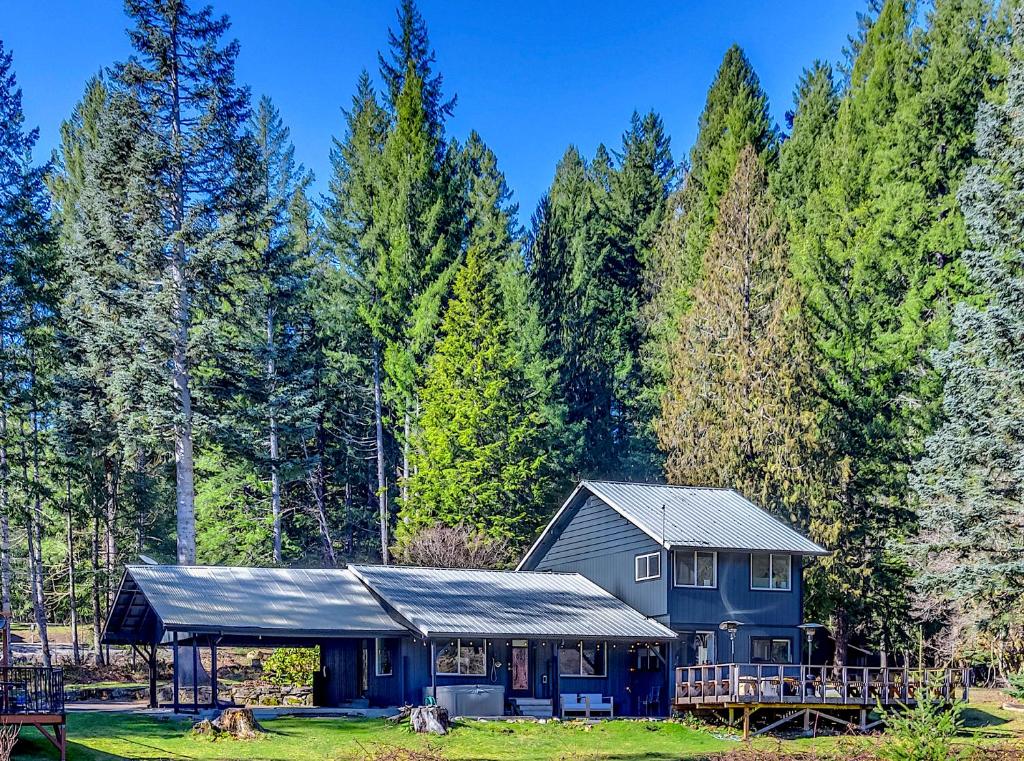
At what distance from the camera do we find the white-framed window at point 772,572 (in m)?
35.2

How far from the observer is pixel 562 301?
6128 centimetres

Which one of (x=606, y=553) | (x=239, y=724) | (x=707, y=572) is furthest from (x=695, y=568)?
(x=239, y=724)

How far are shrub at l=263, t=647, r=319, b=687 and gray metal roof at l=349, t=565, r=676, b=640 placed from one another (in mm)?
3753

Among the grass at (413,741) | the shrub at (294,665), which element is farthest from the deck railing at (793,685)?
the shrub at (294,665)

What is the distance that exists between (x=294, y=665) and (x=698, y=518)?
13.0 m

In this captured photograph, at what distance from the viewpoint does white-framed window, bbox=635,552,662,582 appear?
114ft

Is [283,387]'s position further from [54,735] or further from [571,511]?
[54,735]

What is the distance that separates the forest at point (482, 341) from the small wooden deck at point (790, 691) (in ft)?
7.64

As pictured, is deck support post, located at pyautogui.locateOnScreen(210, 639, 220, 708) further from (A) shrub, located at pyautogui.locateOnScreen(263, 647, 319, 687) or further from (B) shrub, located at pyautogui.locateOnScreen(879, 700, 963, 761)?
(B) shrub, located at pyautogui.locateOnScreen(879, 700, 963, 761)

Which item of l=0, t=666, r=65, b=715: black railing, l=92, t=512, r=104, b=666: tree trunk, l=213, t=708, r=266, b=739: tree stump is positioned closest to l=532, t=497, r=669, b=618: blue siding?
l=213, t=708, r=266, b=739: tree stump

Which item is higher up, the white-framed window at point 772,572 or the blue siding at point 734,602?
the white-framed window at point 772,572

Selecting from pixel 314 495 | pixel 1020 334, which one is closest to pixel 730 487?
pixel 1020 334

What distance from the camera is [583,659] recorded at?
110 feet

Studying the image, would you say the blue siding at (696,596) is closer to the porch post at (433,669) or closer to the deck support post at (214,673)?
the porch post at (433,669)
